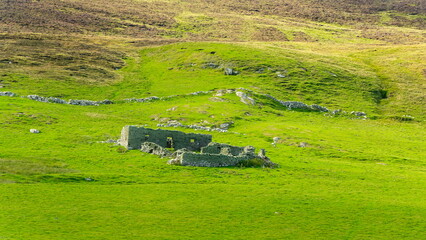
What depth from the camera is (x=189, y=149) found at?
61781 millimetres

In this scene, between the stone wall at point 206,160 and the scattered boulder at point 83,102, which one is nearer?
the stone wall at point 206,160

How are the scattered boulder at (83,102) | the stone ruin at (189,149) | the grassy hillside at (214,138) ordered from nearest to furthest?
the grassy hillside at (214,138)
the stone ruin at (189,149)
the scattered boulder at (83,102)

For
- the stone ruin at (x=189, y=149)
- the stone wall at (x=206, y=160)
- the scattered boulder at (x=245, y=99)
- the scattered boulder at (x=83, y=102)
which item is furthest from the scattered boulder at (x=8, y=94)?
the stone wall at (x=206, y=160)

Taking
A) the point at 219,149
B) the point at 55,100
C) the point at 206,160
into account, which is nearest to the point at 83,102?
the point at 55,100

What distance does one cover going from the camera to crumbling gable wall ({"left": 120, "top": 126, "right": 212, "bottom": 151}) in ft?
193

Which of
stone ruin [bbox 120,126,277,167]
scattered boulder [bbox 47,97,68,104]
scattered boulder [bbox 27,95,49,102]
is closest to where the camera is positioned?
stone ruin [bbox 120,126,277,167]

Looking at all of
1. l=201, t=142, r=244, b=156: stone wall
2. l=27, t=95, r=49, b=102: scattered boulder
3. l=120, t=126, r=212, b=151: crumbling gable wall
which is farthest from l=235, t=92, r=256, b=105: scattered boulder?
l=201, t=142, r=244, b=156: stone wall

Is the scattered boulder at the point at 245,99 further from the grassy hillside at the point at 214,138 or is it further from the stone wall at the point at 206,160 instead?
the stone wall at the point at 206,160

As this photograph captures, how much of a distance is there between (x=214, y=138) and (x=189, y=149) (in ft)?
36.4

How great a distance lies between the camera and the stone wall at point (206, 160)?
51938mm

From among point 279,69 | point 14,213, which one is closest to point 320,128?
point 279,69

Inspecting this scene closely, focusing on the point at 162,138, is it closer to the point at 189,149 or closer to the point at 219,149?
the point at 189,149

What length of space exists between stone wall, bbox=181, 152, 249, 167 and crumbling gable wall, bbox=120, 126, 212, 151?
885 centimetres

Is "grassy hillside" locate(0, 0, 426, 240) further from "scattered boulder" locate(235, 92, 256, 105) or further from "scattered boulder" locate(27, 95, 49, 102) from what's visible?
"scattered boulder" locate(27, 95, 49, 102)
